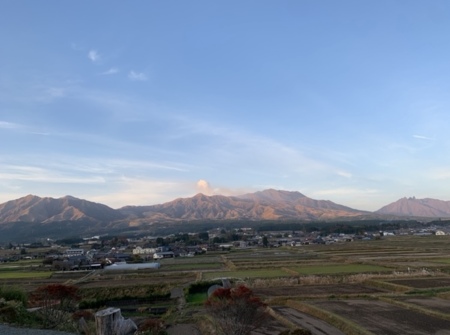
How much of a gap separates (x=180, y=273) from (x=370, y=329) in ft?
81.4

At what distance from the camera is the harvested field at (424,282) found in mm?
25673

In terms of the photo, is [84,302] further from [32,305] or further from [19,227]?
[19,227]

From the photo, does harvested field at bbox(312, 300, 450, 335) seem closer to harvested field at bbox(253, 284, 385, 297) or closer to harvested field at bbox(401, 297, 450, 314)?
harvested field at bbox(401, 297, 450, 314)

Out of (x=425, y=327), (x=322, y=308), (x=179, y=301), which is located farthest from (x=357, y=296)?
(x=179, y=301)

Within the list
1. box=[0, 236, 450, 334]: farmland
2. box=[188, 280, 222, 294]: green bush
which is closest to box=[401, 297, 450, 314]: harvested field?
box=[0, 236, 450, 334]: farmland

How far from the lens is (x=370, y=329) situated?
15.6 meters

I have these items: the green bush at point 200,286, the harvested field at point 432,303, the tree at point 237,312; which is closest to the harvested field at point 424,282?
the harvested field at point 432,303

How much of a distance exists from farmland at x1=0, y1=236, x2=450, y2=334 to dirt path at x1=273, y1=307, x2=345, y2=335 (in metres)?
0.04

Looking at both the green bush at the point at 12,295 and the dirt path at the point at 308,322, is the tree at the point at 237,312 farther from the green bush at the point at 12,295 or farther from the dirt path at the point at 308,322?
the green bush at the point at 12,295

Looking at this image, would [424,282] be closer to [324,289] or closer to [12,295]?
[324,289]

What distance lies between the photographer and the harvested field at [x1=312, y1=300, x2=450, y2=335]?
1551 cm

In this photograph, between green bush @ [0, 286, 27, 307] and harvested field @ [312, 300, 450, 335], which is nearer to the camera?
harvested field @ [312, 300, 450, 335]

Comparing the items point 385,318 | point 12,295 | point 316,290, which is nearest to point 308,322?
point 385,318

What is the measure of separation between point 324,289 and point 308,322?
29.3ft
